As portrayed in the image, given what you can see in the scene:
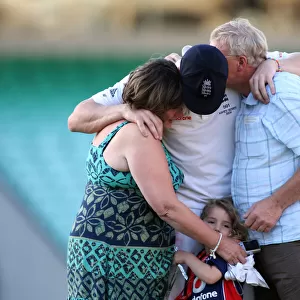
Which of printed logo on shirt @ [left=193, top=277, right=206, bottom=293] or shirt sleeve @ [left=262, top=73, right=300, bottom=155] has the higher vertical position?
shirt sleeve @ [left=262, top=73, right=300, bottom=155]

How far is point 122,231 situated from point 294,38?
3579 millimetres

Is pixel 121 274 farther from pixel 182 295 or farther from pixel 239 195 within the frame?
pixel 239 195

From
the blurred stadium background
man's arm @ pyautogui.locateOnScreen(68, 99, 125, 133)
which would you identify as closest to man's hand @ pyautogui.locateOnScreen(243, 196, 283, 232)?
man's arm @ pyautogui.locateOnScreen(68, 99, 125, 133)

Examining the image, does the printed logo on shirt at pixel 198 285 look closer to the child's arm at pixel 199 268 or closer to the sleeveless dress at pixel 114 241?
the child's arm at pixel 199 268

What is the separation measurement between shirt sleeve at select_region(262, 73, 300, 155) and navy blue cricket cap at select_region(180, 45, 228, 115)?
211mm

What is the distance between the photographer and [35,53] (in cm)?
565

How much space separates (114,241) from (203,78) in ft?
2.15

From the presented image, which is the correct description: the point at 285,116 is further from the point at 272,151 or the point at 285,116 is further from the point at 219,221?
the point at 219,221

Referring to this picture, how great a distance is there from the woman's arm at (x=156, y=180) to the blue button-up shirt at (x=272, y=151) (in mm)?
268

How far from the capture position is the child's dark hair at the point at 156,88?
2.30 m

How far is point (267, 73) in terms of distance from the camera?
8.14ft

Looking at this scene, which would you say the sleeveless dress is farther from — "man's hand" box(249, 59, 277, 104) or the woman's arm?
"man's hand" box(249, 59, 277, 104)

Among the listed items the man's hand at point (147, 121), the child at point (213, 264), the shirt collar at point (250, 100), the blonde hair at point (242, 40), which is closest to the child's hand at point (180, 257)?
the child at point (213, 264)

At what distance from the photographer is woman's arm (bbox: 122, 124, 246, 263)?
227cm
